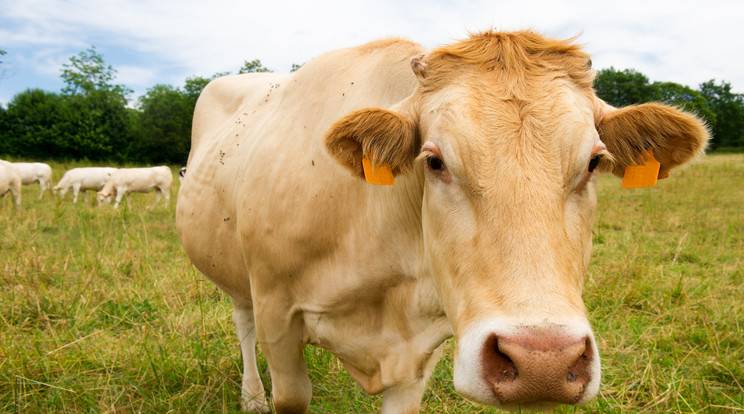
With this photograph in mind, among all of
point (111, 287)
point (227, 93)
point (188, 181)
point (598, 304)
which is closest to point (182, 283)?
point (111, 287)

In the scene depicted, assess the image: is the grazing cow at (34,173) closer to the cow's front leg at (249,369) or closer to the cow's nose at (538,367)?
the cow's front leg at (249,369)

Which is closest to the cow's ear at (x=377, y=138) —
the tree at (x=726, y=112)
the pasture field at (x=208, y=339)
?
the pasture field at (x=208, y=339)

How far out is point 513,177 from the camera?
1510 millimetres

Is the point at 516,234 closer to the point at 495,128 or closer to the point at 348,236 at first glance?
the point at 495,128

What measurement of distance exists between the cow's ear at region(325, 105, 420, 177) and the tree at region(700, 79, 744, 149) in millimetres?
63942

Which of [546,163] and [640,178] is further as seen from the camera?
[640,178]

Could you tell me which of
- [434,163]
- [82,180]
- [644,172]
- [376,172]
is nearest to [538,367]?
[434,163]

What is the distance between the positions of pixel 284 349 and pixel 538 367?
5.11ft

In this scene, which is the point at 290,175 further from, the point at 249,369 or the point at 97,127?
the point at 97,127

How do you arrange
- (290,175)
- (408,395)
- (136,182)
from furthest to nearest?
(136,182) < (408,395) < (290,175)

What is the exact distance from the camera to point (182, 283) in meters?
5.04

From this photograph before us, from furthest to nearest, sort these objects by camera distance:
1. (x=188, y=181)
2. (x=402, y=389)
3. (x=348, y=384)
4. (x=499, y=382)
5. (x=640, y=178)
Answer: (x=188, y=181) < (x=348, y=384) < (x=402, y=389) < (x=640, y=178) < (x=499, y=382)

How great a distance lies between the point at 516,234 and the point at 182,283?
435 centimetres

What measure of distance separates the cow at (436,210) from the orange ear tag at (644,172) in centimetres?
4
